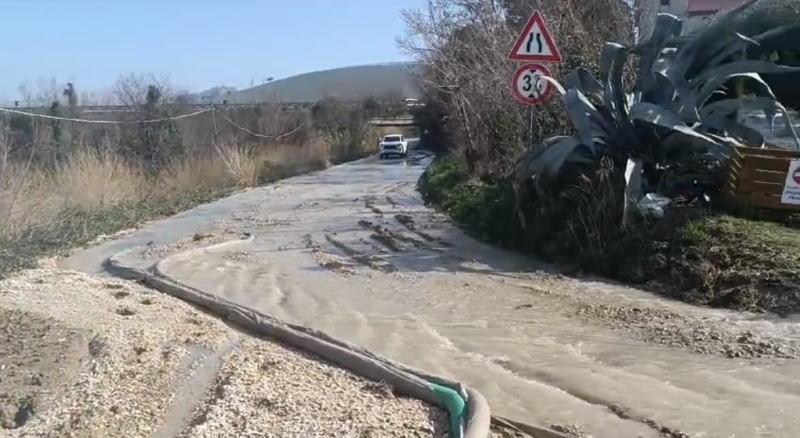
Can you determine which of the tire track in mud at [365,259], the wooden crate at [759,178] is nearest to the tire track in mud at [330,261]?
the tire track in mud at [365,259]

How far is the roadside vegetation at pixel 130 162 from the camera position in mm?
13742

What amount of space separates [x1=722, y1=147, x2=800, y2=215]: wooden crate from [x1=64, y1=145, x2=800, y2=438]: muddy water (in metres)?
1.89

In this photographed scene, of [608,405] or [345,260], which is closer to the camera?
[608,405]

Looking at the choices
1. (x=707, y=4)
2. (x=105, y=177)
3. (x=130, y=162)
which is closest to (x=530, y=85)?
(x=105, y=177)

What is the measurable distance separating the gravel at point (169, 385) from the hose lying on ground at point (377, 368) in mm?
103

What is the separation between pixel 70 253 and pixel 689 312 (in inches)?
358

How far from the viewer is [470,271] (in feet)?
34.4

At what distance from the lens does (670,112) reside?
10.4 m

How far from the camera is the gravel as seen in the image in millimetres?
5426

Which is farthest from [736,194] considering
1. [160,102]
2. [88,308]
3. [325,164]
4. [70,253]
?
[325,164]

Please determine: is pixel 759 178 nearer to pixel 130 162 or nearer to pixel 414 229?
pixel 414 229

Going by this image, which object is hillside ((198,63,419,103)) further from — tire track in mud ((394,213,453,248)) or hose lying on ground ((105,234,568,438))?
hose lying on ground ((105,234,568,438))

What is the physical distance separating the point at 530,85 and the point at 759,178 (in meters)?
3.17

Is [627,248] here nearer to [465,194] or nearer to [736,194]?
[736,194]
